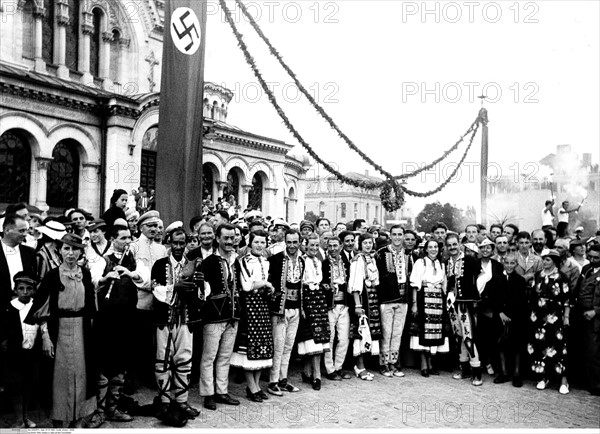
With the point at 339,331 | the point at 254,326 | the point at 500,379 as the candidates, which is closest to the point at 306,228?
the point at 339,331

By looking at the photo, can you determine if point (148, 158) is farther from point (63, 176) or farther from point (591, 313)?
point (591, 313)

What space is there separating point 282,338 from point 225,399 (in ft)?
3.44

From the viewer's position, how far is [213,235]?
6.08 metres

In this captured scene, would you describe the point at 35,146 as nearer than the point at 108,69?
Yes

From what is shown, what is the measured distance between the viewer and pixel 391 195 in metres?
10.9

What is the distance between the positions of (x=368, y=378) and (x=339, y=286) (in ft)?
4.50

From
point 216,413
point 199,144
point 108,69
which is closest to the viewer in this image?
point 216,413

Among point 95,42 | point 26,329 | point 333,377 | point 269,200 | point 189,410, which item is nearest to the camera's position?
point 26,329

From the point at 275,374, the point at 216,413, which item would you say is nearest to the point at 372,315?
the point at 275,374

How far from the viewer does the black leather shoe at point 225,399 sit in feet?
19.8

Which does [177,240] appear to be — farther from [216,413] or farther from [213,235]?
[216,413]

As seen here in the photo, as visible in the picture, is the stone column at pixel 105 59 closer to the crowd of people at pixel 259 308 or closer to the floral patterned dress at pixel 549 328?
the crowd of people at pixel 259 308

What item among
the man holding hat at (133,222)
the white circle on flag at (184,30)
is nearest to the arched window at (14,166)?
the man holding hat at (133,222)

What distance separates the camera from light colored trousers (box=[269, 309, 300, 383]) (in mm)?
6586
